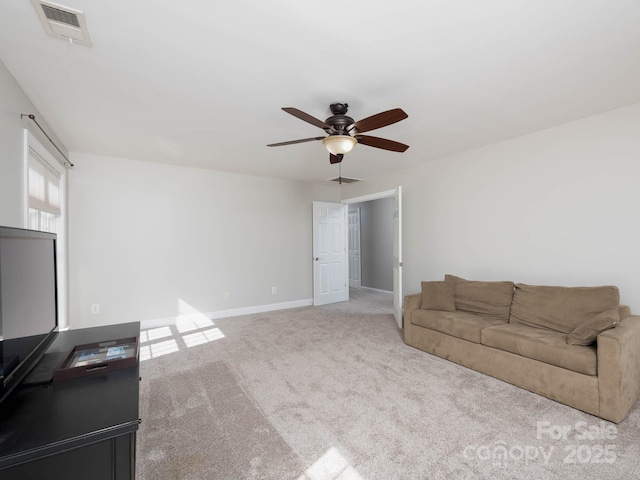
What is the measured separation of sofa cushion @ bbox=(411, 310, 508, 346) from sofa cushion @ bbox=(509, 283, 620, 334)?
0.82ft

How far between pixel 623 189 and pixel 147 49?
4.04 meters

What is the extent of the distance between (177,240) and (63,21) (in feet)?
11.1

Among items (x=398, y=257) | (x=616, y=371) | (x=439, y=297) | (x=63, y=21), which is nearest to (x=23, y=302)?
(x=63, y=21)

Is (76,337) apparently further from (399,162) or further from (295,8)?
(399,162)

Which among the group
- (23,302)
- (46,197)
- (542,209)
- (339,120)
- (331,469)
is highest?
(339,120)

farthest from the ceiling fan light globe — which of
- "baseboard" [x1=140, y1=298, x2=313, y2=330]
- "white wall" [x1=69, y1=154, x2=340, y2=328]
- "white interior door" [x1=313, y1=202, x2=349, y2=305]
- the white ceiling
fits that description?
"baseboard" [x1=140, y1=298, x2=313, y2=330]

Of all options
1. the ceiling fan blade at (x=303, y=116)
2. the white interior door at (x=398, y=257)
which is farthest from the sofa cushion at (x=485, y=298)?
the ceiling fan blade at (x=303, y=116)

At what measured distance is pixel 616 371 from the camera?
6.92 feet

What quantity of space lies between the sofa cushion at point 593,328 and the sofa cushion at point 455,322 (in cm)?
69

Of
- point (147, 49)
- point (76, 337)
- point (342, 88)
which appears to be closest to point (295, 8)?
point (342, 88)

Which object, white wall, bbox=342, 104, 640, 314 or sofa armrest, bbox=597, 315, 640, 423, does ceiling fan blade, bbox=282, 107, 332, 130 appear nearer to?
white wall, bbox=342, 104, 640, 314

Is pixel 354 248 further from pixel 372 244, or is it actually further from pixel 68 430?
pixel 68 430

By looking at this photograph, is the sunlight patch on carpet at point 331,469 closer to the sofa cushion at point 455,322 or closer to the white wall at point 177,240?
the sofa cushion at point 455,322

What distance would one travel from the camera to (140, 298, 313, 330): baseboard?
4520 mm
